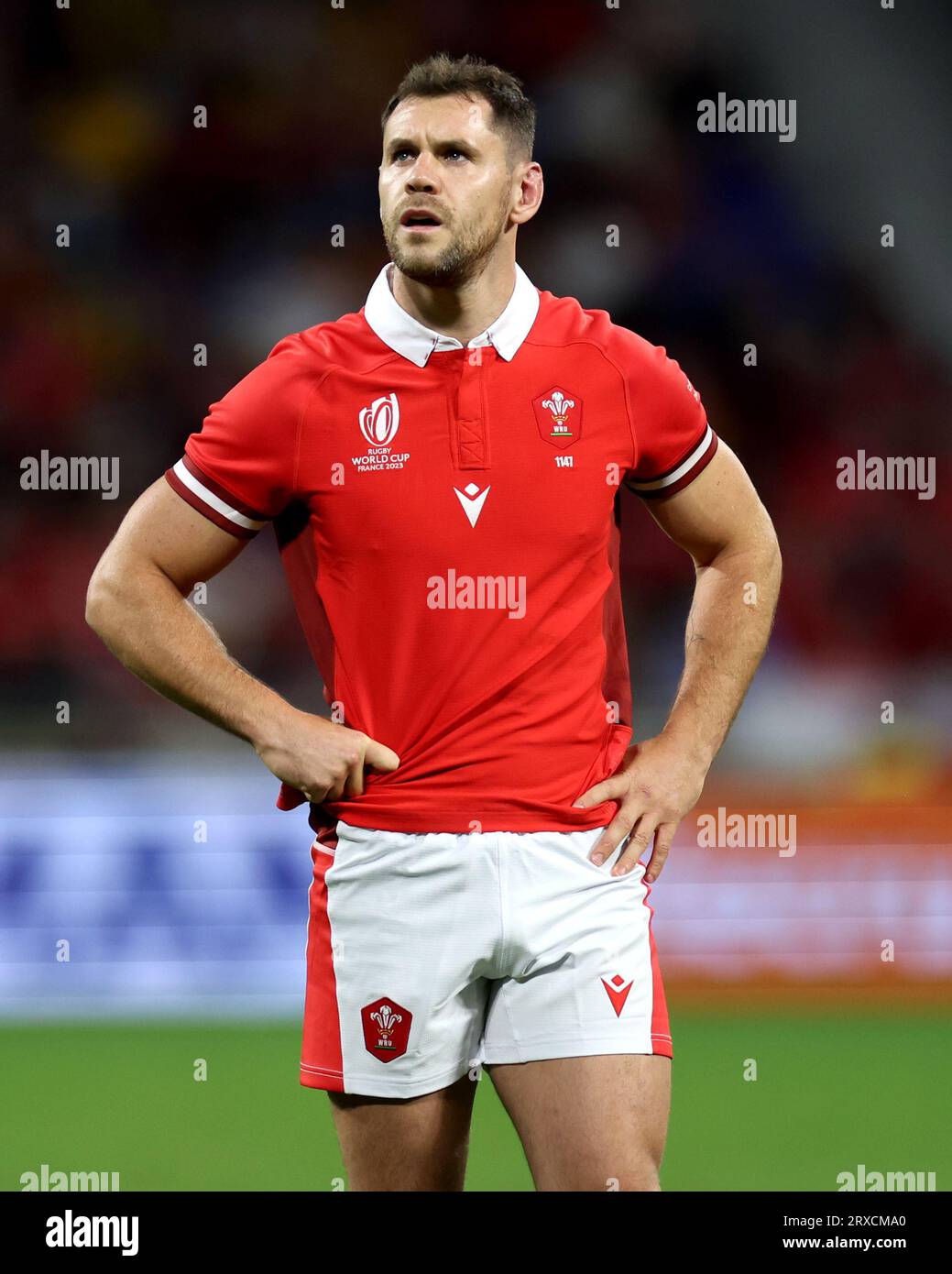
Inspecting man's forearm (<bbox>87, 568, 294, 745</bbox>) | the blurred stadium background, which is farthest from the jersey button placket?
the blurred stadium background

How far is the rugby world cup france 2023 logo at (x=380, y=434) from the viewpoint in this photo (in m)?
2.52

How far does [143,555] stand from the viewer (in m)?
2.59

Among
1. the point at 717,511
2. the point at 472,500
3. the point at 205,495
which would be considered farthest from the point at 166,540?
the point at 717,511

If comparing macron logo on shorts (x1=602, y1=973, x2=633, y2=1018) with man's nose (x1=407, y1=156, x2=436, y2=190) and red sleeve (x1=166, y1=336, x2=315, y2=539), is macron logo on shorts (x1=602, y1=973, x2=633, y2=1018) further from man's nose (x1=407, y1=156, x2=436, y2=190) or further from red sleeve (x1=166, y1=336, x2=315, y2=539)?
man's nose (x1=407, y1=156, x2=436, y2=190)

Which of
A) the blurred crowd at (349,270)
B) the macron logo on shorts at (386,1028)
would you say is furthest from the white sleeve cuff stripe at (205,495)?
the blurred crowd at (349,270)

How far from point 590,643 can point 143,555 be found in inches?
29.0

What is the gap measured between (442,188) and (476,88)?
214 mm

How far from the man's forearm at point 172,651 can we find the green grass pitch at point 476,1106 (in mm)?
1817

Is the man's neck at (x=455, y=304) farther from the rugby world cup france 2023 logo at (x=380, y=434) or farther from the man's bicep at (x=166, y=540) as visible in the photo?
the man's bicep at (x=166, y=540)

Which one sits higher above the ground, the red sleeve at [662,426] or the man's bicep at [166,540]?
the red sleeve at [662,426]

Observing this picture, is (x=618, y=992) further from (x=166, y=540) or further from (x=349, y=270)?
(x=349, y=270)

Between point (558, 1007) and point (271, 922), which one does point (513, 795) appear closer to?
point (558, 1007)

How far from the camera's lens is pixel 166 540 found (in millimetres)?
2588

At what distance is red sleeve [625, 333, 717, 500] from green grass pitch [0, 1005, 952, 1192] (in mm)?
2016
